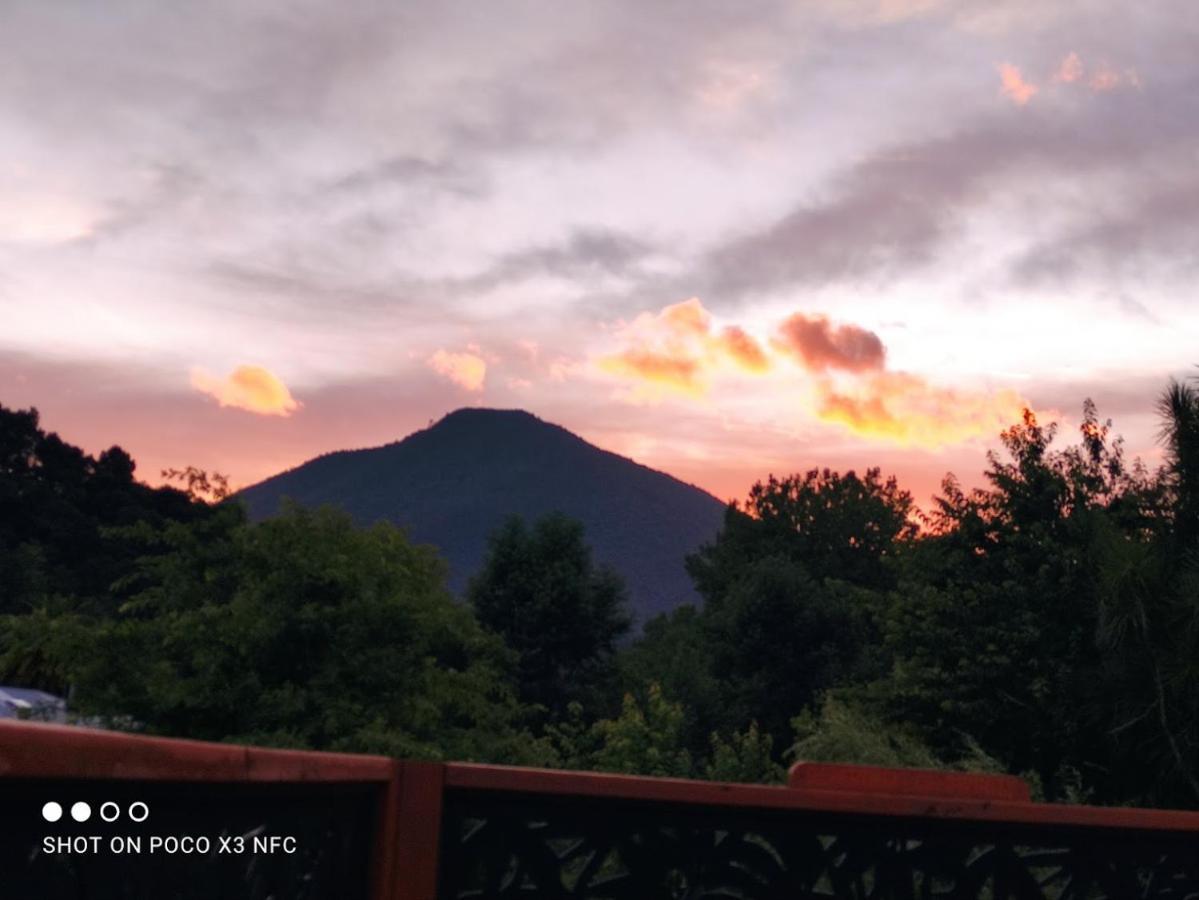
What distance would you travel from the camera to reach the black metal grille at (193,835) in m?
1.52

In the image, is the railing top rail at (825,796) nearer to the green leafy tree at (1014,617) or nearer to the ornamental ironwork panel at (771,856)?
the ornamental ironwork panel at (771,856)

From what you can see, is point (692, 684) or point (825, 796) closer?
point (825, 796)

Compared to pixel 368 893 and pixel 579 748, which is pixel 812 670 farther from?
pixel 368 893

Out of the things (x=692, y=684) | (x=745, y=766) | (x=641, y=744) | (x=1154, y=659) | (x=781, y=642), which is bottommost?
(x=745, y=766)

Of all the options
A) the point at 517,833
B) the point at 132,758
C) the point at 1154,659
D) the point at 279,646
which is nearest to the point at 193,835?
the point at 132,758

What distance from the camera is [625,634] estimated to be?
169 feet

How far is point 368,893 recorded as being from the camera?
2.57 meters

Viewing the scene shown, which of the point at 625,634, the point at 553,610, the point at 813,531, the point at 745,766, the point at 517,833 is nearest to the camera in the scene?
the point at 517,833

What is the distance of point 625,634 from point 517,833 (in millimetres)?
49112

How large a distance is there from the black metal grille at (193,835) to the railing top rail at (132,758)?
2.1 inches

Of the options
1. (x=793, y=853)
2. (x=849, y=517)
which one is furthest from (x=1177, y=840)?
(x=849, y=517)

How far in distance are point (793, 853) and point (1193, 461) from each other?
92.8 feet

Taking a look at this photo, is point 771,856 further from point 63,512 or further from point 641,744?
point 63,512

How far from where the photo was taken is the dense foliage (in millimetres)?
21266
